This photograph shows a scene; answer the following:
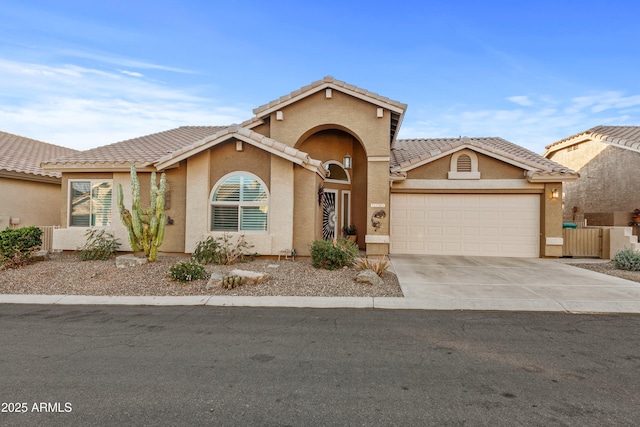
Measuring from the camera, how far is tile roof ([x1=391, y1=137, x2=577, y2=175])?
13.2 metres

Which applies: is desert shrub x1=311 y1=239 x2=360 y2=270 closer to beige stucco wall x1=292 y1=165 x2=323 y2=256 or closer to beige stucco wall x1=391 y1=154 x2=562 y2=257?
beige stucco wall x1=292 y1=165 x2=323 y2=256

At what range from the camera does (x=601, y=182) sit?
1627cm

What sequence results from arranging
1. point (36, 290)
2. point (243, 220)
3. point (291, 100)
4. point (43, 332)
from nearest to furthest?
point (43, 332)
point (36, 290)
point (243, 220)
point (291, 100)

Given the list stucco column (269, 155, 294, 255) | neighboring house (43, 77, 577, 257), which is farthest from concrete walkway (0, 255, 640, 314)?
stucco column (269, 155, 294, 255)

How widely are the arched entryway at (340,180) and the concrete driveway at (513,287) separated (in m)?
3.22

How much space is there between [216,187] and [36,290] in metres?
5.35

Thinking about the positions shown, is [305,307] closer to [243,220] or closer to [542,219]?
[243,220]

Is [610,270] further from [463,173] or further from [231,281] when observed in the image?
[231,281]

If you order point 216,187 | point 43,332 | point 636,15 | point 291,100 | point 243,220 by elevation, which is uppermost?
point 636,15

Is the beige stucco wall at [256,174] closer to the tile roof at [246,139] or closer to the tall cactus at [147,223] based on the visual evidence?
the tile roof at [246,139]

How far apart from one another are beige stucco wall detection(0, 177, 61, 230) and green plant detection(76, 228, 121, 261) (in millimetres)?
4437

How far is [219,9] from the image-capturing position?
42.2ft

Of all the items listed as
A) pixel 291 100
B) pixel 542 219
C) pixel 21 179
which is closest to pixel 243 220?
pixel 291 100

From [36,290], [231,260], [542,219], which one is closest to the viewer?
[36,290]
